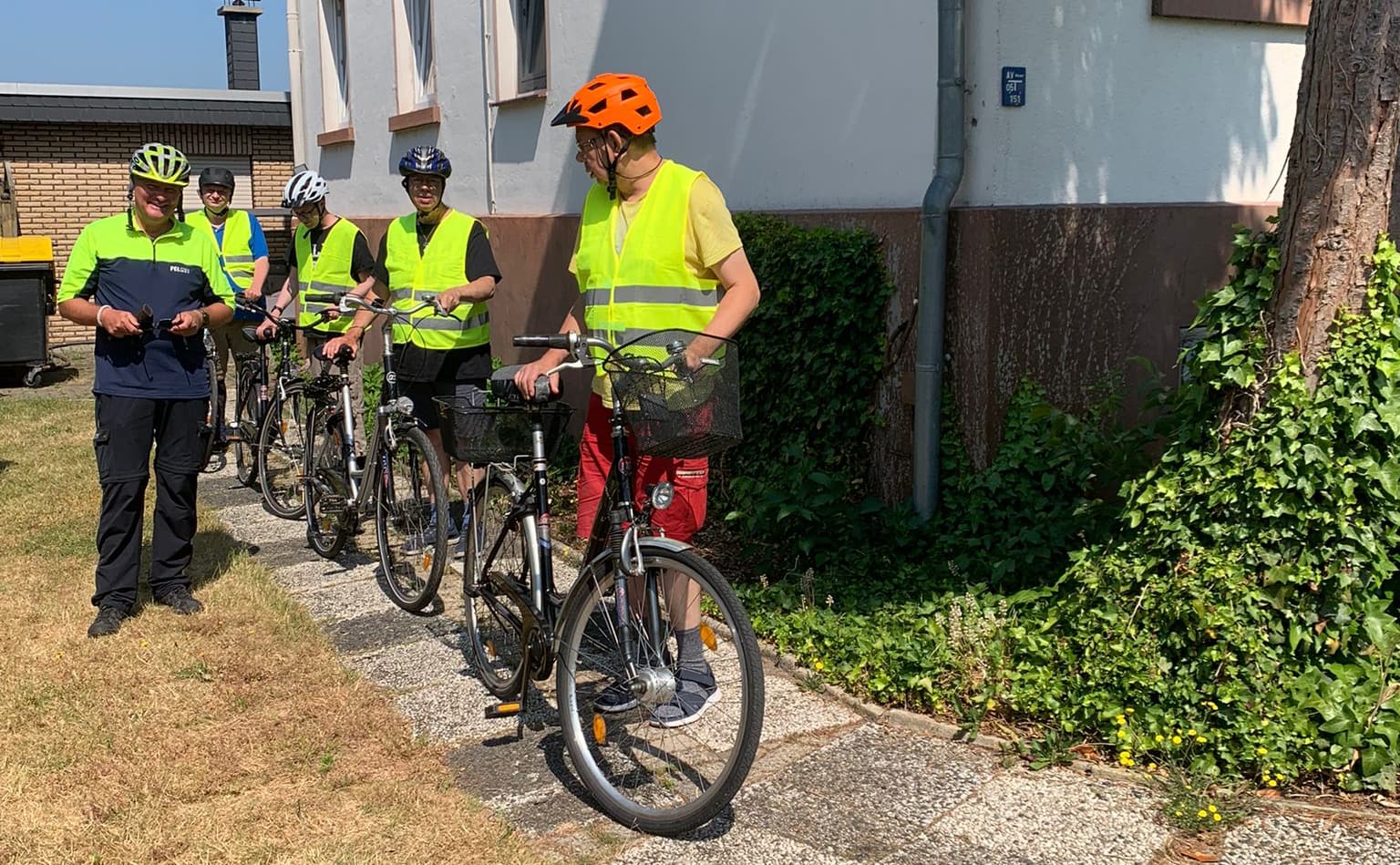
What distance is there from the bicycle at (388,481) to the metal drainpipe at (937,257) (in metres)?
2.07

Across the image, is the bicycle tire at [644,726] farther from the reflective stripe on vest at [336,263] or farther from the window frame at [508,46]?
the window frame at [508,46]

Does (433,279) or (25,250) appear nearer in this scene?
(433,279)

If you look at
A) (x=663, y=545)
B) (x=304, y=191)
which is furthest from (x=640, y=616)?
(x=304, y=191)

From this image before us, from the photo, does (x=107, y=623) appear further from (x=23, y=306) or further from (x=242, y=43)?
(x=242, y=43)

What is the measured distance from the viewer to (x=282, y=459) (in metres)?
7.80

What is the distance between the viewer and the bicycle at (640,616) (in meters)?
3.52

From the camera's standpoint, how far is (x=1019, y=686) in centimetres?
441

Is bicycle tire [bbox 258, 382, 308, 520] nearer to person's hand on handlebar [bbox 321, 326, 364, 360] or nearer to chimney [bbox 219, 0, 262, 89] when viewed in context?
person's hand on handlebar [bbox 321, 326, 364, 360]

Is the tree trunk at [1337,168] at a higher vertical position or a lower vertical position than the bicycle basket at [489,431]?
higher

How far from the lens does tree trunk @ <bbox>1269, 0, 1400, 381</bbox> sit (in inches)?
160

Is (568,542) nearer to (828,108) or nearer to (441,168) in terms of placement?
(441,168)

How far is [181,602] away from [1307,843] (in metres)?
4.48

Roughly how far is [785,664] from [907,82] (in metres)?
2.63

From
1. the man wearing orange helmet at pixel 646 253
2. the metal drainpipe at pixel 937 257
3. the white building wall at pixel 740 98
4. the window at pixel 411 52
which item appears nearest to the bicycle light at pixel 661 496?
the man wearing orange helmet at pixel 646 253
